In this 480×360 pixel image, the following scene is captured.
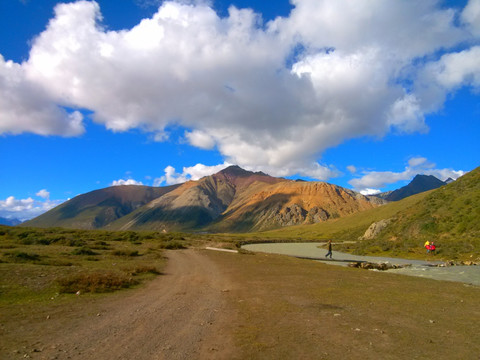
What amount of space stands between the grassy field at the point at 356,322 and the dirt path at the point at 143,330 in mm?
918

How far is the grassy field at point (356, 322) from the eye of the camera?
8.44 m

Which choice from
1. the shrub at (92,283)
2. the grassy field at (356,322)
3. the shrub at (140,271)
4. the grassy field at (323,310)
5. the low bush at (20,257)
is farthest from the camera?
the low bush at (20,257)

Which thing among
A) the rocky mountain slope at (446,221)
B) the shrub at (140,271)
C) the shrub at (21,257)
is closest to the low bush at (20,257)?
the shrub at (21,257)

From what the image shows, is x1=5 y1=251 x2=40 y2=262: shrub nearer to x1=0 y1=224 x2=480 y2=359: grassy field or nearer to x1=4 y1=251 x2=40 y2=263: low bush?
x1=4 y1=251 x2=40 y2=263: low bush

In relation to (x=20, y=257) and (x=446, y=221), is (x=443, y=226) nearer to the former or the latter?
(x=446, y=221)

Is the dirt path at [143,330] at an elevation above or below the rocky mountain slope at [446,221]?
below

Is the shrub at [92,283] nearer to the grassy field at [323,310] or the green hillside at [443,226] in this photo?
the grassy field at [323,310]

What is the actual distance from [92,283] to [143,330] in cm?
915

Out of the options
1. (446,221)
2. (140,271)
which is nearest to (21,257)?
(140,271)

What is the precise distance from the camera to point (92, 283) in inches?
693

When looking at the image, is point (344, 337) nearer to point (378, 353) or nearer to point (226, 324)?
point (378, 353)

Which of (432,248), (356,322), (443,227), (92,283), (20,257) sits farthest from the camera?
(443,227)

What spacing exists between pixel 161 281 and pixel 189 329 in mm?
11965

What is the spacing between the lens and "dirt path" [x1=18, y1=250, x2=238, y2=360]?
8172mm
